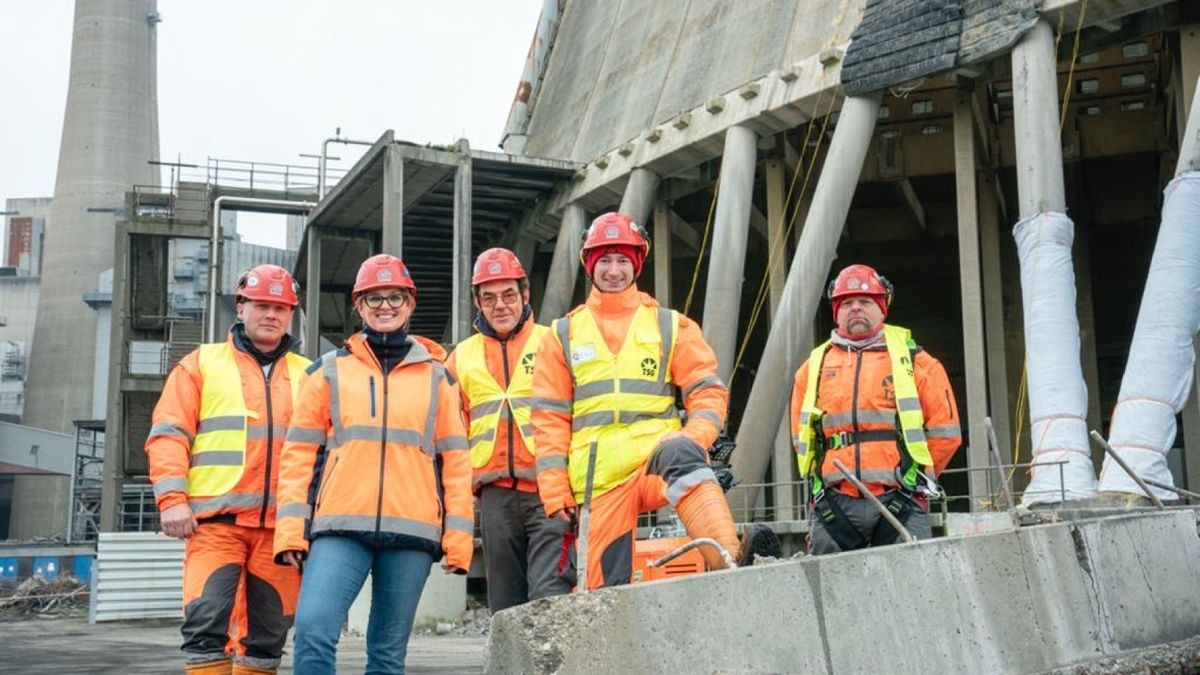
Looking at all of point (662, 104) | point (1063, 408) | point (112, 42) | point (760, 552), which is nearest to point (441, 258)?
point (662, 104)

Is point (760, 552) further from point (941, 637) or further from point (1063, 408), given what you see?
point (1063, 408)

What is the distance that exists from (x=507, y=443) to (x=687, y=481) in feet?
4.87

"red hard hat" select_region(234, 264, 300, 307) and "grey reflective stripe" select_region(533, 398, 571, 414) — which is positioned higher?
"red hard hat" select_region(234, 264, 300, 307)

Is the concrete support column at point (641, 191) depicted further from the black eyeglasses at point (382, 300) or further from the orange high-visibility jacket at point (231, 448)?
the black eyeglasses at point (382, 300)

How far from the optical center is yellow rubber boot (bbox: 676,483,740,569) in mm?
5207

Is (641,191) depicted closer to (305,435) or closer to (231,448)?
(231,448)

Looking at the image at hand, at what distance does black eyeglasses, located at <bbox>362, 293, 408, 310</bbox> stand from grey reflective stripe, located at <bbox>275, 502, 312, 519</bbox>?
91 centimetres

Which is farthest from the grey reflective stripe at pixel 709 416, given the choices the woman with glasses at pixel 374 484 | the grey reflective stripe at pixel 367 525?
the grey reflective stripe at pixel 367 525

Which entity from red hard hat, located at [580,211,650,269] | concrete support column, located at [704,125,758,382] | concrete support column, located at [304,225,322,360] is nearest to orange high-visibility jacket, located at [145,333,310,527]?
red hard hat, located at [580,211,650,269]

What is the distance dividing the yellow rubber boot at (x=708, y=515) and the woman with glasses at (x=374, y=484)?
0.92 meters

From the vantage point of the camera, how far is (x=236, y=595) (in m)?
5.84

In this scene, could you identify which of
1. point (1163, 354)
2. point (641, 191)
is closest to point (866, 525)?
point (1163, 354)

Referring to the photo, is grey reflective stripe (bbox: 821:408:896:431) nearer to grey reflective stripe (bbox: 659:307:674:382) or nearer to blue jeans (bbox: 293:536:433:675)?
grey reflective stripe (bbox: 659:307:674:382)

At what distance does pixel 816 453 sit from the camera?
7.14m
